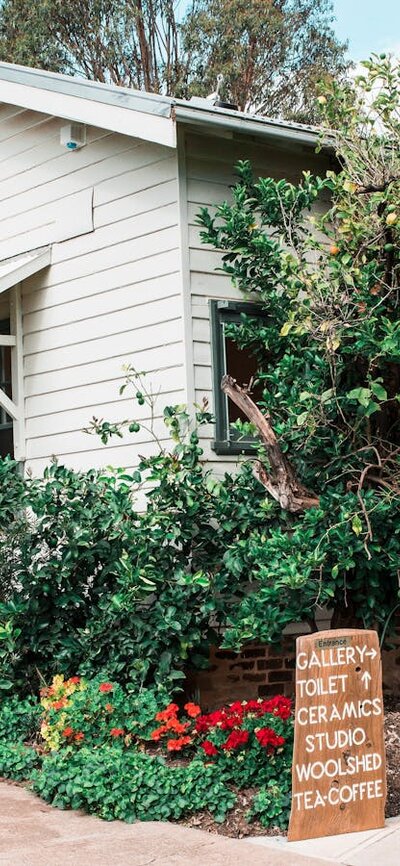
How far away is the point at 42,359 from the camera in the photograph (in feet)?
29.5

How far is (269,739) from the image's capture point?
620 cm

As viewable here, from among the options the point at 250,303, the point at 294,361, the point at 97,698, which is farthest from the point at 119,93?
the point at 97,698

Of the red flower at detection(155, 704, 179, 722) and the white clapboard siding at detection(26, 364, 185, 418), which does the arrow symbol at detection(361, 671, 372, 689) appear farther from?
the white clapboard siding at detection(26, 364, 185, 418)

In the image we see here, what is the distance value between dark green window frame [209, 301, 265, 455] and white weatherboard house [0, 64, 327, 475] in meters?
0.01

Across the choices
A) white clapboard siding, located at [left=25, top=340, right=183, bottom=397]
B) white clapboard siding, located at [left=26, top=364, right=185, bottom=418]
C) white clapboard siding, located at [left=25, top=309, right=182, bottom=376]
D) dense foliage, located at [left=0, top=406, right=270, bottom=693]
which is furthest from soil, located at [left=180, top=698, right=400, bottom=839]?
white clapboard siding, located at [left=25, top=309, right=182, bottom=376]

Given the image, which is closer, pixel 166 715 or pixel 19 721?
pixel 166 715

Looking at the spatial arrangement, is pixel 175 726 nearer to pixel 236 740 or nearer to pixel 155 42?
pixel 236 740

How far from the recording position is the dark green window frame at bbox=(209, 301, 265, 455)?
7.82 metres

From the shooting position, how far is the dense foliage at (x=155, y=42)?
73.8ft

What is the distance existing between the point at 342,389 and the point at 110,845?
3.15 metres

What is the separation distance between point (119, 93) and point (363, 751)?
4738mm

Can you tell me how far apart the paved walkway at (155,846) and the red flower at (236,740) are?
0.65m

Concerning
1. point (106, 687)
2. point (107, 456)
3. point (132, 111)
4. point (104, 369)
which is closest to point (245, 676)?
point (106, 687)

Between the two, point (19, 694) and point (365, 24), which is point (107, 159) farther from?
point (365, 24)
